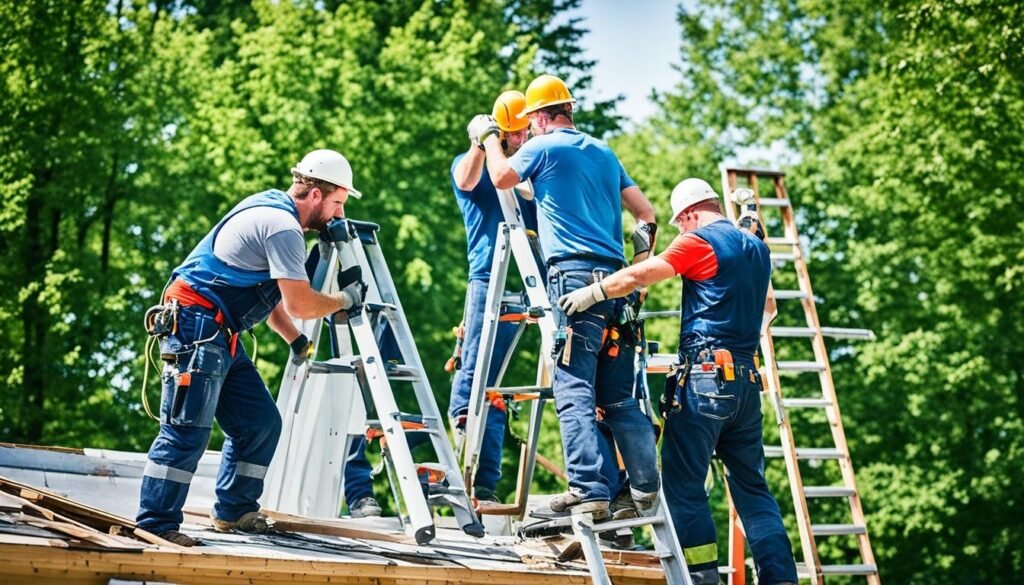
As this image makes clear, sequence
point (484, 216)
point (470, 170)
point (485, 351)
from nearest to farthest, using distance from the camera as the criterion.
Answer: point (485, 351), point (470, 170), point (484, 216)

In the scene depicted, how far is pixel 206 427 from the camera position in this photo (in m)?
6.56

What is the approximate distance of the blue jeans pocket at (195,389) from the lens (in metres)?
6.49

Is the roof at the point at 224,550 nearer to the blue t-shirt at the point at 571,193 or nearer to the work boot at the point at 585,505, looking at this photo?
the work boot at the point at 585,505

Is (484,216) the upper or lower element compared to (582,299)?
upper

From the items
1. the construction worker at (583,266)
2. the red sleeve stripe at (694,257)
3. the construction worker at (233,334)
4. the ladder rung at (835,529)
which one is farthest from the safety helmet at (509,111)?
the ladder rung at (835,529)

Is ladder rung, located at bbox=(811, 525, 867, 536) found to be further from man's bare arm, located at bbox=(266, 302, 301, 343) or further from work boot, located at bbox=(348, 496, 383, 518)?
man's bare arm, located at bbox=(266, 302, 301, 343)

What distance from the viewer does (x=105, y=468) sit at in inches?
341

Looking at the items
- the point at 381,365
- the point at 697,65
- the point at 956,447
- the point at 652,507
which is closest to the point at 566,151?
the point at 381,365

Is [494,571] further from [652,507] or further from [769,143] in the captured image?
[769,143]

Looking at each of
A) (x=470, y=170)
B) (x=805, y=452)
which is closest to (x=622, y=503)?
(x=470, y=170)

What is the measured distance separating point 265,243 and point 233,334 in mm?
602

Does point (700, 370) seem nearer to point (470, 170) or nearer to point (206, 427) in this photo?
point (470, 170)

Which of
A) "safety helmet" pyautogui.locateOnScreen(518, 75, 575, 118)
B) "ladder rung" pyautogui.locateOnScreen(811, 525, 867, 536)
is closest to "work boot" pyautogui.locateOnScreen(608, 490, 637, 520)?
"safety helmet" pyautogui.locateOnScreen(518, 75, 575, 118)

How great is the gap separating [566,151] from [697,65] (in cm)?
2727
